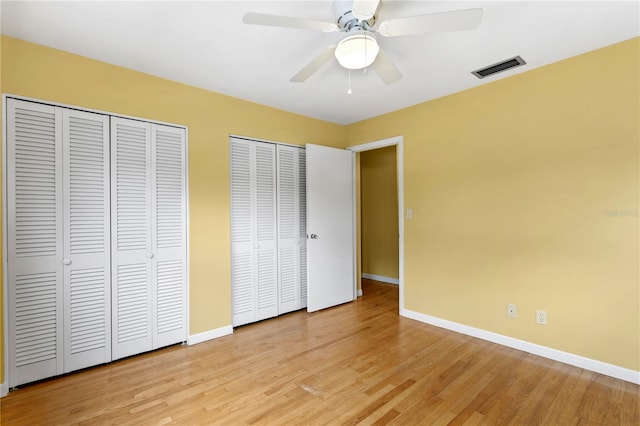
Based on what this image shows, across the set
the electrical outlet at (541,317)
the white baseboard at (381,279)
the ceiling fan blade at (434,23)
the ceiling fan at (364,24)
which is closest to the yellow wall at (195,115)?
the ceiling fan at (364,24)

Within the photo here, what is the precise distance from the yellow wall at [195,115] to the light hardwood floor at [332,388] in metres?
0.63

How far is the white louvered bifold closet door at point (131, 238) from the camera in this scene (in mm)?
2479

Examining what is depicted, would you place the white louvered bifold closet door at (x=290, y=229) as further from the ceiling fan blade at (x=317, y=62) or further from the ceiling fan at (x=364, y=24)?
the ceiling fan at (x=364, y=24)

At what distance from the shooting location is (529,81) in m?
2.60

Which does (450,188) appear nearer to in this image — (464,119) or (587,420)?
(464,119)

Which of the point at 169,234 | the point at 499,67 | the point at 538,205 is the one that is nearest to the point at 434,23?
the point at 499,67

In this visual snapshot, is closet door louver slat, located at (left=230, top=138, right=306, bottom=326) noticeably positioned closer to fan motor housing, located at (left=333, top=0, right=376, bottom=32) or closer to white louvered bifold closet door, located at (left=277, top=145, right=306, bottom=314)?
white louvered bifold closet door, located at (left=277, top=145, right=306, bottom=314)

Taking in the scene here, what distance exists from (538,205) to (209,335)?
3253mm

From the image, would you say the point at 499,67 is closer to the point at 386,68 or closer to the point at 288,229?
the point at 386,68

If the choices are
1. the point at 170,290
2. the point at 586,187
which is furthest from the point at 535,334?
the point at 170,290

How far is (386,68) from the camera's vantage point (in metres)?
1.98

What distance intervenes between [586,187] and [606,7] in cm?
122

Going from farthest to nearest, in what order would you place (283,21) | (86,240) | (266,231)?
1. (266,231)
2. (86,240)
3. (283,21)

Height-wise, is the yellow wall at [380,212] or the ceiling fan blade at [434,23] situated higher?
the ceiling fan blade at [434,23]
